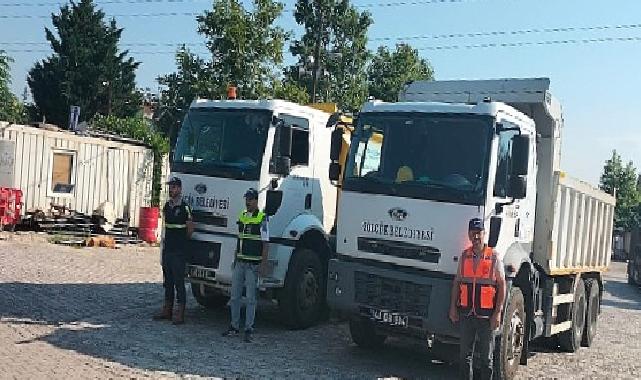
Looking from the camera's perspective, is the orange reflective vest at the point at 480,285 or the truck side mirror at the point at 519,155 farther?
the truck side mirror at the point at 519,155

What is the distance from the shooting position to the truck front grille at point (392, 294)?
8328 millimetres

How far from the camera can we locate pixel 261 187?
10.2 m

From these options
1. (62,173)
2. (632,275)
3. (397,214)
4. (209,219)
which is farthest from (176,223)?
(632,275)

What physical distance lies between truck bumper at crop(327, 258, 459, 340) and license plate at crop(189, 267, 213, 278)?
2.26m

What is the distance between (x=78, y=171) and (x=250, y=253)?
14104 millimetres

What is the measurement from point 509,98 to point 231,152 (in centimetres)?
391

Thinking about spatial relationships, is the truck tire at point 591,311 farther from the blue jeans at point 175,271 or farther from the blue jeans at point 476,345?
the blue jeans at point 175,271

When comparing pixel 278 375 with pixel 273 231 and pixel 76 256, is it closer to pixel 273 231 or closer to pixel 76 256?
pixel 273 231

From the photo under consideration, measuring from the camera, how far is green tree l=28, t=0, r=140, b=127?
43656 millimetres

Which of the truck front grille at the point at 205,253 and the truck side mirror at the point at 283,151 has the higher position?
the truck side mirror at the point at 283,151

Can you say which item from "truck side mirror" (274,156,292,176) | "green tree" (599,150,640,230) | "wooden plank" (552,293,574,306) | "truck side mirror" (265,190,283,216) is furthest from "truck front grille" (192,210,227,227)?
"green tree" (599,150,640,230)

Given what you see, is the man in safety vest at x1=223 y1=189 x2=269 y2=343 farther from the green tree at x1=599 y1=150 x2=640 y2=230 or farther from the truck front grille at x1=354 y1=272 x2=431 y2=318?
the green tree at x1=599 y1=150 x2=640 y2=230

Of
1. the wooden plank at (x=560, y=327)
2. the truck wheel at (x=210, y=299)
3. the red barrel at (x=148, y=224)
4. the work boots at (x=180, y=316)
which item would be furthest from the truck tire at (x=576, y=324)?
the red barrel at (x=148, y=224)

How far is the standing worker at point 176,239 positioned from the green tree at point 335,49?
33.6 m
